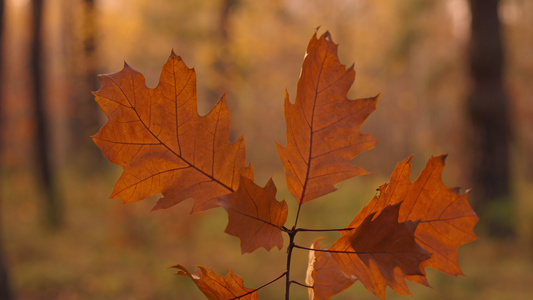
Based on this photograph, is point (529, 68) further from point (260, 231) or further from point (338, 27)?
point (260, 231)

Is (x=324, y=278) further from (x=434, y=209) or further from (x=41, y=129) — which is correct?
(x=41, y=129)

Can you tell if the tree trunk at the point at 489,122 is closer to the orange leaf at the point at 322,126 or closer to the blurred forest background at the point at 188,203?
the blurred forest background at the point at 188,203

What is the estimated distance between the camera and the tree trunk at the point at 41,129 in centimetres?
762

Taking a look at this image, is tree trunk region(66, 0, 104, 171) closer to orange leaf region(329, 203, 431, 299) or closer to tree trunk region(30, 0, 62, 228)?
tree trunk region(30, 0, 62, 228)

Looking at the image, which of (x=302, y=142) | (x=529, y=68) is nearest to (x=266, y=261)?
(x=302, y=142)

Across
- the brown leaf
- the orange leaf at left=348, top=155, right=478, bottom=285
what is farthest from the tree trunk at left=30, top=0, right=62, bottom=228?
the orange leaf at left=348, top=155, right=478, bottom=285

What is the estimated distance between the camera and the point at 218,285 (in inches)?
20.2

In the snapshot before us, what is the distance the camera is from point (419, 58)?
2436 centimetres

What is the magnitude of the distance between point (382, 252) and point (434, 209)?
0.08 metres

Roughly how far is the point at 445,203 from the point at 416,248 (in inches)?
2.9

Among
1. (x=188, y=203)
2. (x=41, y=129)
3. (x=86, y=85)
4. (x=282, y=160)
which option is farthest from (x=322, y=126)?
(x=86, y=85)

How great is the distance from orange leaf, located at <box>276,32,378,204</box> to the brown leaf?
3.2 inches

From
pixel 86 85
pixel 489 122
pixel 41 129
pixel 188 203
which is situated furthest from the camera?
pixel 86 85

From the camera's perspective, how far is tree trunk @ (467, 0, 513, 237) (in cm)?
599
